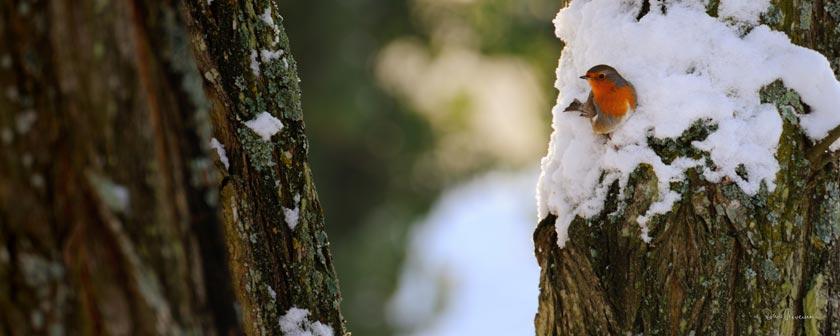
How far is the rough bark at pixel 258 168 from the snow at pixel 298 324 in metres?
0.01

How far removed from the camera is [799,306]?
1.61m

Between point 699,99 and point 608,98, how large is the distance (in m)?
0.17

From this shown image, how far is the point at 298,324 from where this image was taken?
1.66m

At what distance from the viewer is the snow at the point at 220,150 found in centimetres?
162

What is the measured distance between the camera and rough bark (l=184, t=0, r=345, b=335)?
163 cm

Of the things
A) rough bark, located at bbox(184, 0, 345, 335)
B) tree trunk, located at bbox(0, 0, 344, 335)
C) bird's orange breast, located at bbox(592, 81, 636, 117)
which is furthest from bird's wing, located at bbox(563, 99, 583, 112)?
tree trunk, located at bbox(0, 0, 344, 335)

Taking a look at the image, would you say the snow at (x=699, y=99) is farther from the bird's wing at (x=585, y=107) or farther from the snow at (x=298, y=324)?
the snow at (x=298, y=324)

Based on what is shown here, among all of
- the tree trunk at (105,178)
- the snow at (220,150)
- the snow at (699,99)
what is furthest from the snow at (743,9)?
the tree trunk at (105,178)

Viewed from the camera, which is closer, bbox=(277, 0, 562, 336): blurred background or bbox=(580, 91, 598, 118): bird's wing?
bbox=(580, 91, 598, 118): bird's wing

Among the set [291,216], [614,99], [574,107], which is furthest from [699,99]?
[291,216]

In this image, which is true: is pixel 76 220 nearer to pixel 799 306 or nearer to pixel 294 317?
pixel 294 317

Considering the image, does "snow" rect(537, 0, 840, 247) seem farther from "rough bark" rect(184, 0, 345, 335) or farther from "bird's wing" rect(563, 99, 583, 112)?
A: "rough bark" rect(184, 0, 345, 335)

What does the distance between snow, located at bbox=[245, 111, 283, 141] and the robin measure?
0.59m

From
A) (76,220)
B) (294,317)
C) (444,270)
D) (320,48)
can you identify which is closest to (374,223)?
(444,270)
